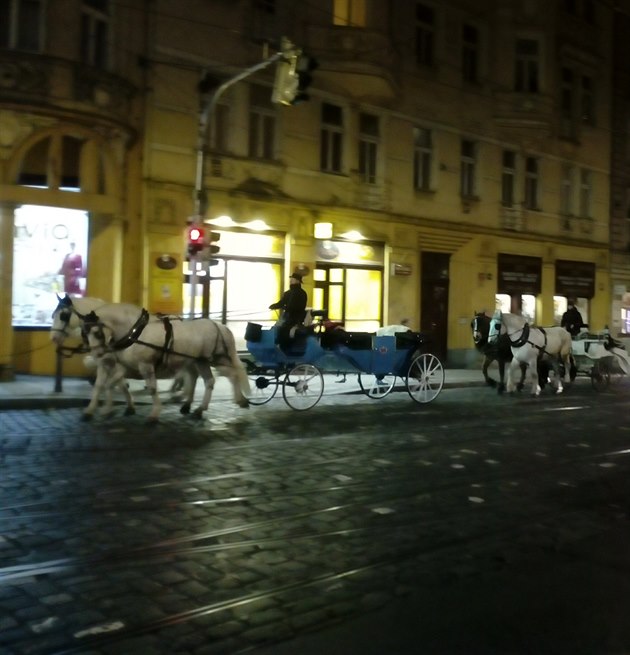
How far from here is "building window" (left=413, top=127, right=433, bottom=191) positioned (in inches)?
972

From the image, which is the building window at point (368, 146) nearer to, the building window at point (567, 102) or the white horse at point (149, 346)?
the building window at point (567, 102)

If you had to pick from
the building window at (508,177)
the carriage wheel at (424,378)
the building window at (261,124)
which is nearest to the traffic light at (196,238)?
the carriage wheel at (424,378)

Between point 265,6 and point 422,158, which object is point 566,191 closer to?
point 422,158

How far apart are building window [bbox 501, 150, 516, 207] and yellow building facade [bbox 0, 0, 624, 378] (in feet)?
0.20

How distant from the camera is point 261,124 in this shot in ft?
67.8

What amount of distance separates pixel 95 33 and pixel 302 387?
29.8 ft

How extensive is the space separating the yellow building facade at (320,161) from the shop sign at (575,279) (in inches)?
3.1

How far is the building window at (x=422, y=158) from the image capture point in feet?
81.0

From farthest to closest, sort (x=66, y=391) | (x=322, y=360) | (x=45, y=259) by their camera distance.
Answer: (x=45, y=259) → (x=66, y=391) → (x=322, y=360)

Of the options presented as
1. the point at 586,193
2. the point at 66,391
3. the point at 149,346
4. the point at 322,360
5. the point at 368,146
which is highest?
the point at 586,193

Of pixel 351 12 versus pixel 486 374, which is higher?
pixel 351 12

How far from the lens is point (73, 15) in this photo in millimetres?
16656

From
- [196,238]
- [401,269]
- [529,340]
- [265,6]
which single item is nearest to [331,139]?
[265,6]

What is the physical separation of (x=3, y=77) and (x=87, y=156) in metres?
2.29
